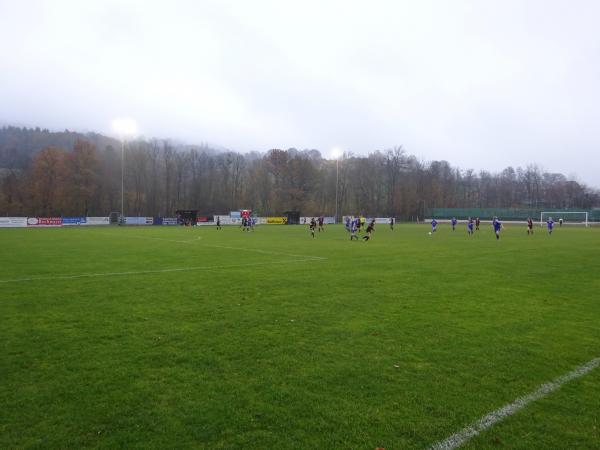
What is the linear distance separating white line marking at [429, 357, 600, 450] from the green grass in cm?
8

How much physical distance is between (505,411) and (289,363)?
2.58 meters

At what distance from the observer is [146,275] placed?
516 inches

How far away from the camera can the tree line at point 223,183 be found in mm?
68875

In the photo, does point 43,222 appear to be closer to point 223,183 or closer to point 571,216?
point 223,183

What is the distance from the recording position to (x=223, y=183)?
9238 cm

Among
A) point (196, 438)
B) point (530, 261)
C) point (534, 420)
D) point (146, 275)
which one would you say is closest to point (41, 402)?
point (196, 438)

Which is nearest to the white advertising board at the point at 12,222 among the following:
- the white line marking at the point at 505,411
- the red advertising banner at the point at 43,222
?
the red advertising banner at the point at 43,222

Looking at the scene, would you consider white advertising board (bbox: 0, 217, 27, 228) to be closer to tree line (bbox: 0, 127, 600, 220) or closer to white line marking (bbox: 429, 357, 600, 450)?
tree line (bbox: 0, 127, 600, 220)

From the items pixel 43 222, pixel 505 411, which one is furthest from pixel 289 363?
pixel 43 222

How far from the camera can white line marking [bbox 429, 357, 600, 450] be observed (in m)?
3.72

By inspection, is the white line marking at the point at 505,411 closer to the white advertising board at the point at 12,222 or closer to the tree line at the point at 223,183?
the white advertising board at the point at 12,222

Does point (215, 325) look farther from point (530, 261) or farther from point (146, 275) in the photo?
point (530, 261)

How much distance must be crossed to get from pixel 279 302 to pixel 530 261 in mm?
13476

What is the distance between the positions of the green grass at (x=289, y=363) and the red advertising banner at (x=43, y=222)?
47781mm
